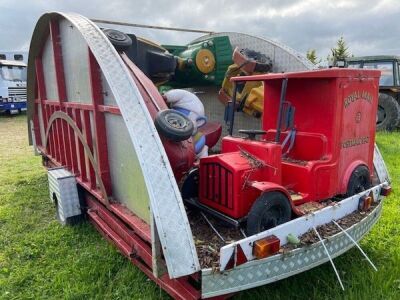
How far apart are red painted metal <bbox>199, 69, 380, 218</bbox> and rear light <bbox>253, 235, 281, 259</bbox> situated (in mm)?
392

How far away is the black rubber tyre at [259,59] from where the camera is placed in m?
5.61

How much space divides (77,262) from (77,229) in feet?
2.30

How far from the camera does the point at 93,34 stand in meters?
2.92

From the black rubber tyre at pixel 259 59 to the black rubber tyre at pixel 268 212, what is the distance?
131 inches

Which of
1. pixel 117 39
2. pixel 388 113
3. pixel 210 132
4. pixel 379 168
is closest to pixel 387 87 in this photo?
pixel 388 113

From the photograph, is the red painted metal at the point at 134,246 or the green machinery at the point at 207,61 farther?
the green machinery at the point at 207,61

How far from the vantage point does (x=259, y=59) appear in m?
5.77

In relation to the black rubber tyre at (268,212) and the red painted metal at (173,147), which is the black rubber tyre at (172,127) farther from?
the black rubber tyre at (268,212)

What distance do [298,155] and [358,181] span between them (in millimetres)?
628

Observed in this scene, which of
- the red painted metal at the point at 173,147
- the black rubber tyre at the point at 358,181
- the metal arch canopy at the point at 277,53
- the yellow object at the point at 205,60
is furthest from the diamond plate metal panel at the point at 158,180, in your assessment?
the yellow object at the point at 205,60

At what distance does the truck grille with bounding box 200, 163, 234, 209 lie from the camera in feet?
8.73

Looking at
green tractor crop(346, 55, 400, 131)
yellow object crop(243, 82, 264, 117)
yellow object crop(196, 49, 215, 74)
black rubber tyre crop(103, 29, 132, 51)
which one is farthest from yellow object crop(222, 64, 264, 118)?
green tractor crop(346, 55, 400, 131)

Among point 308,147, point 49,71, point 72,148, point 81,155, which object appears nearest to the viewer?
point 308,147

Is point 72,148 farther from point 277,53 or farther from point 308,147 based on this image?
point 277,53
